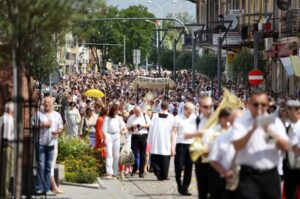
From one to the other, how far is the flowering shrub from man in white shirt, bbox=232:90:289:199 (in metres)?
9.81

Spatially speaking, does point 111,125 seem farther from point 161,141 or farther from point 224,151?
point 224,151

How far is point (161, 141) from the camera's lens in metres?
23.5

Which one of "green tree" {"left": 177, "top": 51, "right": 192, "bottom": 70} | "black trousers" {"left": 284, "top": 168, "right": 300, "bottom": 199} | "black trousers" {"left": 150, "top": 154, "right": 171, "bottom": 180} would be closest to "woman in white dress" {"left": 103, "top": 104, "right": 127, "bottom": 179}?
"black trousers" {"left": 150, "top": 154, "right": 171, "bottom": 180}

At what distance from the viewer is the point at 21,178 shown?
14758 millimetres

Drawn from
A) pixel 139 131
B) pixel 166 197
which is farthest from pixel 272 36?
pixel 166 197

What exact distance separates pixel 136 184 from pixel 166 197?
3347 mm

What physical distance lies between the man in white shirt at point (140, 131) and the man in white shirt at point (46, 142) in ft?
20.6

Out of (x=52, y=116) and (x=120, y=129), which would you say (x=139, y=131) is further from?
(x=52, y=116)

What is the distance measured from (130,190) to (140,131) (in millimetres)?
3438

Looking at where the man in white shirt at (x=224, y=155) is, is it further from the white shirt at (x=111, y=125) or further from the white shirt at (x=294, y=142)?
the white shirt at (x=111, y=125)

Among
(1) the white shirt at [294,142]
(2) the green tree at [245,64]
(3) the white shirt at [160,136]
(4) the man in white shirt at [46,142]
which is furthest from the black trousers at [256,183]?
(2) the green tree at [245,64]

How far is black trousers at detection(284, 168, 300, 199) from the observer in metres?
15.2

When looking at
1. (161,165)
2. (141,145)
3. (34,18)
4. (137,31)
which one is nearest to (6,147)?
(34,18)

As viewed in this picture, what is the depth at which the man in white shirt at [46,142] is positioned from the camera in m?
18.2
